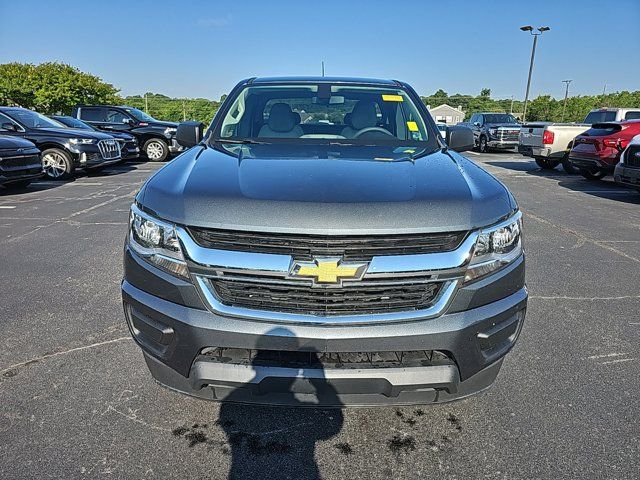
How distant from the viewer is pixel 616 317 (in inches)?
145

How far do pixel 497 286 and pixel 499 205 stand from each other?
37cm

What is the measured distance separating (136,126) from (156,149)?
0.92m

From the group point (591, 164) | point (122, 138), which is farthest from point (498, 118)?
point (122, 138)

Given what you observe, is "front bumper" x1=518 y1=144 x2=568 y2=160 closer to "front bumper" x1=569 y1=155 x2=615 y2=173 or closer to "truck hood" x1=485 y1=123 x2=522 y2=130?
"front bumper" x1=569 y1=155 x2=615 y2=173

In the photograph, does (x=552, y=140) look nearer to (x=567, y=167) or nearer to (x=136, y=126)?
(x=567, y=167)

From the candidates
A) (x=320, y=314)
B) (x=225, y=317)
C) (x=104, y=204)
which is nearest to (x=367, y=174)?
(x=320, y=314)

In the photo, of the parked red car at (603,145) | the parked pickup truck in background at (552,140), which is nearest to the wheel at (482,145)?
the parked pickup truck in background at (552,140)

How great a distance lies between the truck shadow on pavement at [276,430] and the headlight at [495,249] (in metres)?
0.77

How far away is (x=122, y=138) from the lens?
1341cm

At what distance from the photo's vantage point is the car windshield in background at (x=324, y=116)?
324 cm

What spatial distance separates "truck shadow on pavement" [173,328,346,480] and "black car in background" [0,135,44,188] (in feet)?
26.6

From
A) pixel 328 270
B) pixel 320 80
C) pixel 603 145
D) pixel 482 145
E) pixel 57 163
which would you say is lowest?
pixel 482 145

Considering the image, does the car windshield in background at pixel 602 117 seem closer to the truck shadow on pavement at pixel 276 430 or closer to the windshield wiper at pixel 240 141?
the windshield wiper at pixel 240 141

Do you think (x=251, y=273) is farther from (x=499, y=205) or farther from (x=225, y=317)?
(x=499, y=205)
